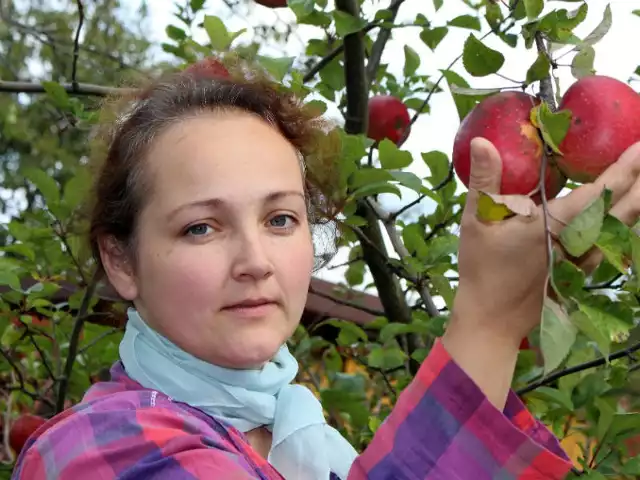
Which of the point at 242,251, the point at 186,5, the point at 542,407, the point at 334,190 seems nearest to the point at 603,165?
the point at 242,251

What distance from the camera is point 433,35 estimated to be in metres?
1.99

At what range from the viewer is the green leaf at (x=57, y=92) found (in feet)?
6.09

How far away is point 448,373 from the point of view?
0.89 meters

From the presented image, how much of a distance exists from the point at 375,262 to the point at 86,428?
118 cm

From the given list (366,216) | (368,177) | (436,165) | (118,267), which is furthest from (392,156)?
(118,267)

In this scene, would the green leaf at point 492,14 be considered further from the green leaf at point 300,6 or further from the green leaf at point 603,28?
the green leaf at point 300,6

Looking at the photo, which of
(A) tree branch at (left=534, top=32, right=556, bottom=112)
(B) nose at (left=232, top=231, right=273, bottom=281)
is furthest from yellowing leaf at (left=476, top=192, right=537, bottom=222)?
(B) nose at (left=232, top=231, right=273, bottom=281)

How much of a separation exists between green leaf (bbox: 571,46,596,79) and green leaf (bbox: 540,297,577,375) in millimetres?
269

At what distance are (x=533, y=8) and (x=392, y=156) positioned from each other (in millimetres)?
789

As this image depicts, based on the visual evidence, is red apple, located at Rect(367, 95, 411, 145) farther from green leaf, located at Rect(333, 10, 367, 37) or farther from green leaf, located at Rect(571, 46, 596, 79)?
green leaf, located at Rect(571, 46, 596, 79)


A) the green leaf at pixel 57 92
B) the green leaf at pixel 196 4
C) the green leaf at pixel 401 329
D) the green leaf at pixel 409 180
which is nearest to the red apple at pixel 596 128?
the green leaf at pixel 409 180

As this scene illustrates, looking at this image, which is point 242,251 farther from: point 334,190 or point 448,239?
point 448,239

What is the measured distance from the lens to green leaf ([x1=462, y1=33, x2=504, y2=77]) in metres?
0.89

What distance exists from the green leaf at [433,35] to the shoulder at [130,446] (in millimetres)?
1243
